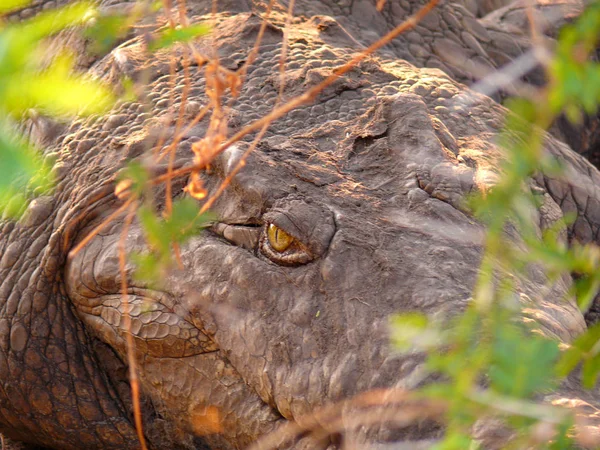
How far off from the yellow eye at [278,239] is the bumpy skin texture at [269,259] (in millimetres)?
29

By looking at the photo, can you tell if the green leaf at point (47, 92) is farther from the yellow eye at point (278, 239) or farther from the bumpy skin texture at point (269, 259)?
the yellow eye at point (278, 239)

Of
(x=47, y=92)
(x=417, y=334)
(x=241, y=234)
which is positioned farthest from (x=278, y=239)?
(x=47, y=92)

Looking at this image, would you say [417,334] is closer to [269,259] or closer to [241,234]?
[269,259]

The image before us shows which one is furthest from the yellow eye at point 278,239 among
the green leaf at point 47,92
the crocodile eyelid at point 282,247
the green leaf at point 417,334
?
the green leaf at point 47,92

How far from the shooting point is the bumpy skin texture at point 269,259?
8.53ft

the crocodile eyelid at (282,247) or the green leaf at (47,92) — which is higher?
the green leaf at (47,92)

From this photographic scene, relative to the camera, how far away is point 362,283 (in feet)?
8.57

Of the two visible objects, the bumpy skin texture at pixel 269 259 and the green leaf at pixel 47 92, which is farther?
the bumpy skin texture at pixel 269 259

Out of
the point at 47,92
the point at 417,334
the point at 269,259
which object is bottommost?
the point at 269,259

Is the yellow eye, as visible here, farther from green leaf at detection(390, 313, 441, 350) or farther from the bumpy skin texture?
green leaf at detection(390, 313, 441, 350)

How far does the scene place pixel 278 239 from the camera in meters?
2.83

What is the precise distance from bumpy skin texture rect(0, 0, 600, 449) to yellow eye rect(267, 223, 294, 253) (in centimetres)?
3

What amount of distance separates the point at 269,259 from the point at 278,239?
74mm

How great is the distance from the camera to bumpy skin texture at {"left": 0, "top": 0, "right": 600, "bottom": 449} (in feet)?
8.53
